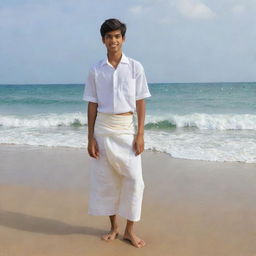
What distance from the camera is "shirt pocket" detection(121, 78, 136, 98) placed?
2943mm

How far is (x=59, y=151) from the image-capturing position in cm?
752

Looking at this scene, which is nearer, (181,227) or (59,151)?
(181,227)

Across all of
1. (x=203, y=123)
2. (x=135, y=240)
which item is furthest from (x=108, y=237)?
(x=203, y=123)

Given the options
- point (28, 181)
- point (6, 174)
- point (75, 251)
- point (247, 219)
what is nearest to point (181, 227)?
point (247, 219)

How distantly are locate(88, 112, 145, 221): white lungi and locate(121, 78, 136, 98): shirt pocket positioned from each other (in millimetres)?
201

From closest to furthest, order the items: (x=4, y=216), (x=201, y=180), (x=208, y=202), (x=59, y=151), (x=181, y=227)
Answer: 1. (x=181, y=227)
2. (x=4, y=216)
3. (x=208, y=202)
4. (x=201, y=180)
5. (x=59, y=151)

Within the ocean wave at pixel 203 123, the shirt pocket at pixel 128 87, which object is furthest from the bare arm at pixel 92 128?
the ocean wave at pixel 203 123

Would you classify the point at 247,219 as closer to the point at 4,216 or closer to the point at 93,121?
the point at 93,121

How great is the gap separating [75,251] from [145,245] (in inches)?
23.5

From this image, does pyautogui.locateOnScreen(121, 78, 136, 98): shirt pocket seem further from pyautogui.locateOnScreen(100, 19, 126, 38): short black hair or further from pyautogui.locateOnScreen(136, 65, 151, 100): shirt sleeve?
pyautogui.locateOnScreen(100, 19, 126, 38): short black hair

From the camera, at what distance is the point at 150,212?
3.89 m

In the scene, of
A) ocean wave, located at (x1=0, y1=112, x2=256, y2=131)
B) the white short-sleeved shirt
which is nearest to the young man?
the white short-sleeved shirt

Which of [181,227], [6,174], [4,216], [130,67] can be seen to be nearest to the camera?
[130,67]

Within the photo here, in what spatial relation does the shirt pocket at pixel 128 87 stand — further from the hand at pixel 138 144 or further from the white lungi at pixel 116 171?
the hand at pixel 138 144
